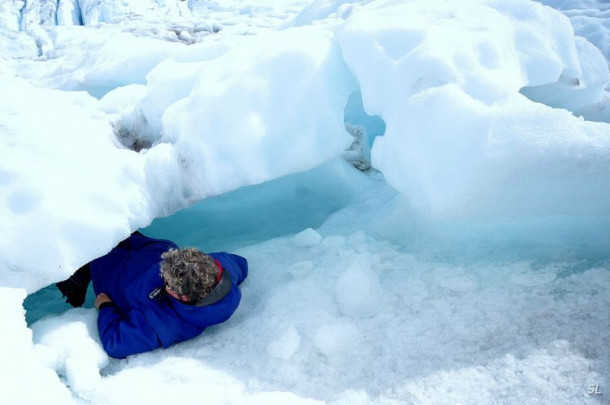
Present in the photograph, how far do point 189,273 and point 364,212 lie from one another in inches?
48.4

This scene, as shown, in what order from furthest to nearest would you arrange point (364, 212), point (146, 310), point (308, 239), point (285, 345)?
1. point (364, 212)
2. point (308, 239)
3. point (146, 310)
4. point (285, 345)

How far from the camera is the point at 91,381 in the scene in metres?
1.41

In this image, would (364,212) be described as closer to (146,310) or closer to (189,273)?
(189,273)

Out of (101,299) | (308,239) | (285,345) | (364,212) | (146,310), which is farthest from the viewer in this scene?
(364,212)

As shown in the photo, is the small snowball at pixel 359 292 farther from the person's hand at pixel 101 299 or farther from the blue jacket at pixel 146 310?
the person's hand at pixel 101 299

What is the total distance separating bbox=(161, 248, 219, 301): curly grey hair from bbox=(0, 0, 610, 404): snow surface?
0.26 metres

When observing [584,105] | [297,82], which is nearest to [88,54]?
[297,82]

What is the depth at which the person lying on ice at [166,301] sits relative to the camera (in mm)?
1609

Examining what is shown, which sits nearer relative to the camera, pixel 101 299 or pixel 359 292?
pixel 359 292

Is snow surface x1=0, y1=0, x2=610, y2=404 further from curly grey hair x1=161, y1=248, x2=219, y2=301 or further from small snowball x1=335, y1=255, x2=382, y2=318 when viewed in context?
curly grey hair x1=161, y1=248, x2=219, y2=301

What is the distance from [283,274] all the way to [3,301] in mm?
1148

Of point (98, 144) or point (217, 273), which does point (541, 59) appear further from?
point (98, 144)

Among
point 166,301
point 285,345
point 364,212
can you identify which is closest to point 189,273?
point 166,301

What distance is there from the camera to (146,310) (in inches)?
67.8
